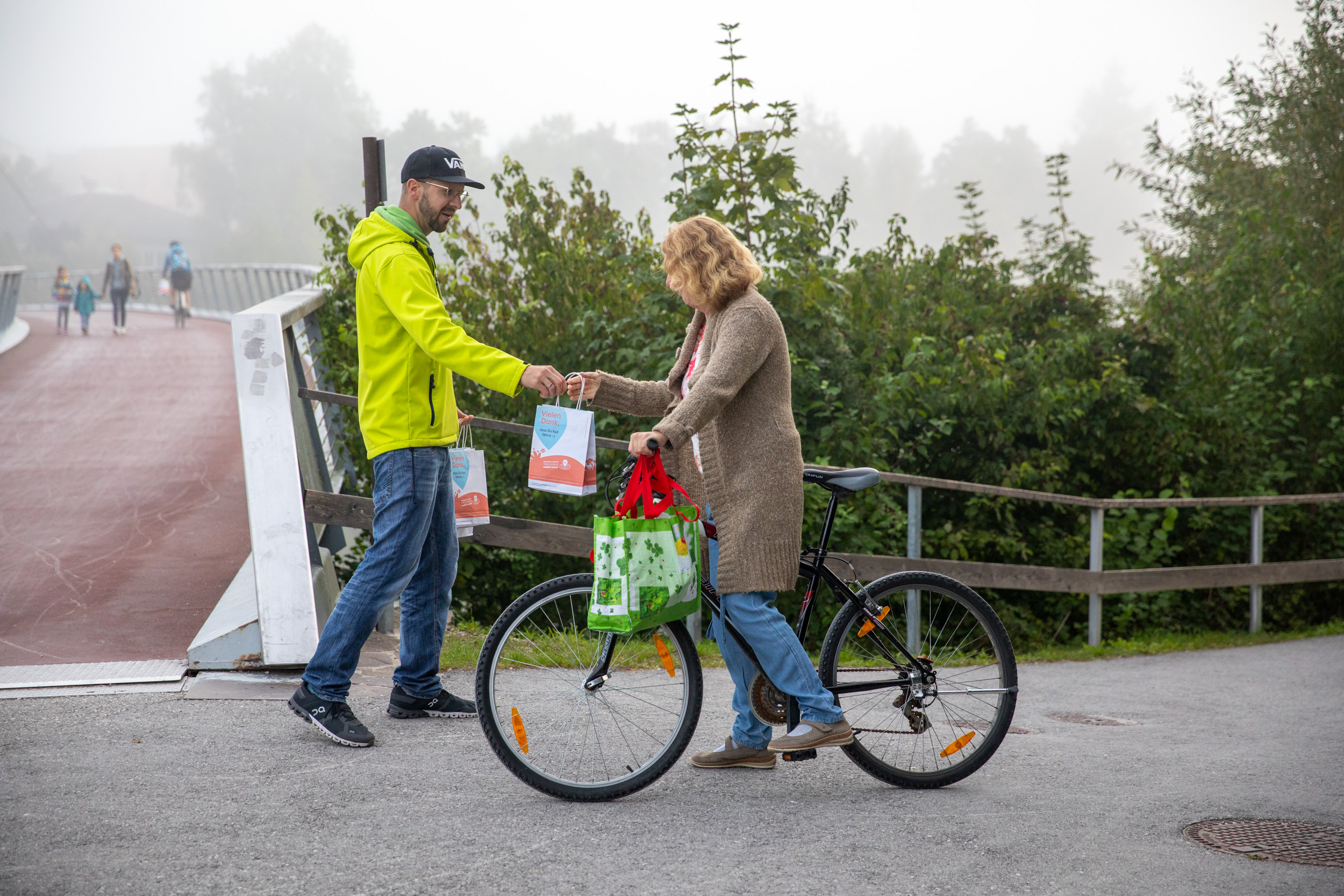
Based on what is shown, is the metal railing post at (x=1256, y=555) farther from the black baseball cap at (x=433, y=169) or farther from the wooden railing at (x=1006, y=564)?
the black baseball cap at (x=433, y=169)

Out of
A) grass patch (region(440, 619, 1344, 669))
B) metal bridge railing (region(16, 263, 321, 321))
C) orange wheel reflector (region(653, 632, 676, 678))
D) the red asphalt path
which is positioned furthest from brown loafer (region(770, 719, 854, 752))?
metal bridge railing (region(16, 263, 321, 321))

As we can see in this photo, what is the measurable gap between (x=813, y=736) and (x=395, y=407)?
1.82 metres

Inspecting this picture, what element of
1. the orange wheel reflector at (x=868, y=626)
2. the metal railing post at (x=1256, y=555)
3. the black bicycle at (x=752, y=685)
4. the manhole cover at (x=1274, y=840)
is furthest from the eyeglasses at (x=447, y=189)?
the metal railing post at (x=1256, y=555)

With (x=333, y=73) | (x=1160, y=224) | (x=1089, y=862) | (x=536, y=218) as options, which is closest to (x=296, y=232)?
(x=333, y=73)

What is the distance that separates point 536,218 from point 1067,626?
A: 580 cm

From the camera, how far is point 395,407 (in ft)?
13.4

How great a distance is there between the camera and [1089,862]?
3.21 m

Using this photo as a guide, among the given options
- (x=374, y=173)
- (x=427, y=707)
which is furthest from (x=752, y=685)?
(x=374, y=173)

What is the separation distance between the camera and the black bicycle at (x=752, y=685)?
3.62 meters

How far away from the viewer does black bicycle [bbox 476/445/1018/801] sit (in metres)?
3.62

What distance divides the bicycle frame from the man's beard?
161cm

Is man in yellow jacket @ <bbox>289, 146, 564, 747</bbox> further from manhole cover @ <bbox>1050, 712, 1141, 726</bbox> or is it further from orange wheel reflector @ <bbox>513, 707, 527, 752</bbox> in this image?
manhole cover @ <bbox>1050, 712, 1141, 726</bbox>

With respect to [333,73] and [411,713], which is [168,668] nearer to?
[411,713]

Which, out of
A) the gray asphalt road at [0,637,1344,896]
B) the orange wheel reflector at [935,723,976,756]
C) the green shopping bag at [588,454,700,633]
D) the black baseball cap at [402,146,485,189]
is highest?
the black baseball cap at [402,146,485,189]
